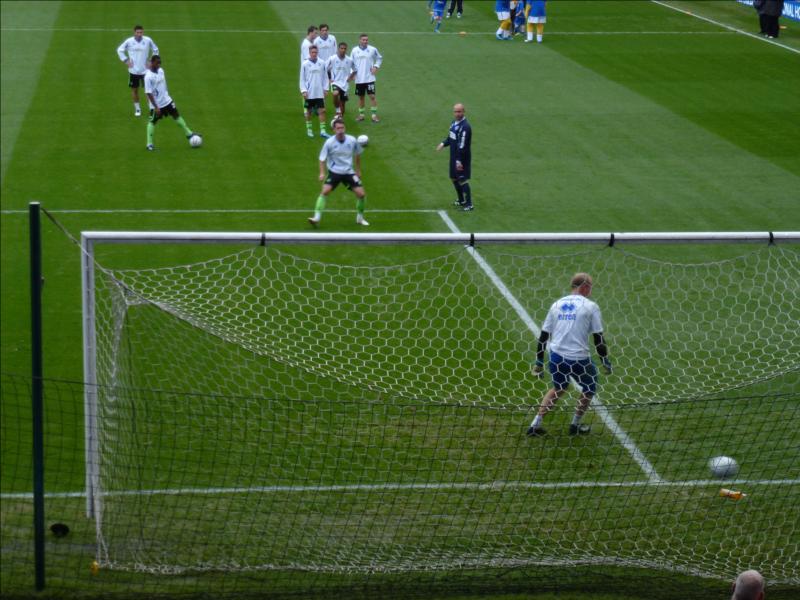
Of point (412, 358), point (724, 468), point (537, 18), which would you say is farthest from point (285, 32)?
point (724, 468)

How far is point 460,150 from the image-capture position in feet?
64.9

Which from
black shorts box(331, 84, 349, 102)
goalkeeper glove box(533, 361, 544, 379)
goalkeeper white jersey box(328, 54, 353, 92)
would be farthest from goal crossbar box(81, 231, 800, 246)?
black shorts box(331, 84, 349, 102)

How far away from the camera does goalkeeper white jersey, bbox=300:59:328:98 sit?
24.7m

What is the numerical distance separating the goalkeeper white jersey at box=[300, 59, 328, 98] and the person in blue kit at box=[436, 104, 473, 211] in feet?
18.4

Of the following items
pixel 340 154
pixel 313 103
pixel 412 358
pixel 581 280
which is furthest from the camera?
pixel 313 103

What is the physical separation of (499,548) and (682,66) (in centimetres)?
2496

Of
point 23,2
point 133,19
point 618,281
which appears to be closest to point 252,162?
point 618,281

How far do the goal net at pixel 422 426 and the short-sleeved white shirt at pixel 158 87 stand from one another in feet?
26.8

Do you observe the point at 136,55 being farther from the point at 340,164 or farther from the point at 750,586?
the point at 750,586

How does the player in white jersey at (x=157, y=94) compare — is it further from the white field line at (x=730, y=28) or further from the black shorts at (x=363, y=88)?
the white field line at (x=730, y=28)

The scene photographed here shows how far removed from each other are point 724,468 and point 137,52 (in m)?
18.7

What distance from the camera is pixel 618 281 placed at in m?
16.1

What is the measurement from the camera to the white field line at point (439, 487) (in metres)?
11.0

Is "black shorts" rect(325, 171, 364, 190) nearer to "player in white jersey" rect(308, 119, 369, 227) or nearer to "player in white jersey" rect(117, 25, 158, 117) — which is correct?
"player in white jersey" rect(308, 119, 369, 227)
